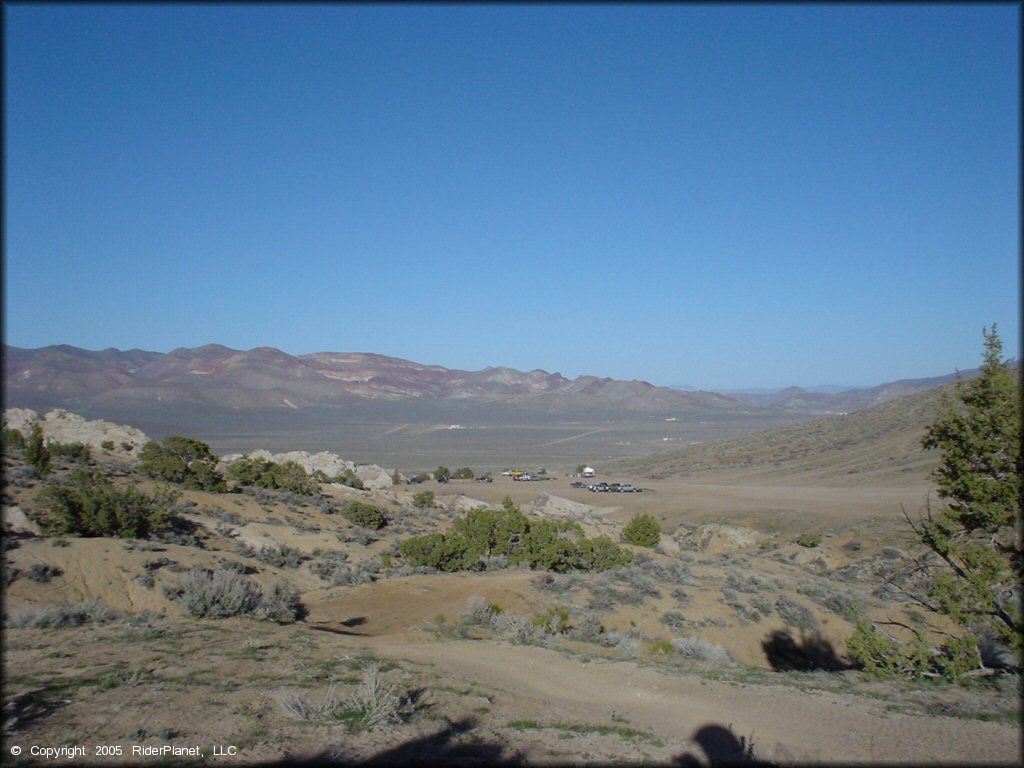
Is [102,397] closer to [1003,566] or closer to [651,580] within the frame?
[651,580]

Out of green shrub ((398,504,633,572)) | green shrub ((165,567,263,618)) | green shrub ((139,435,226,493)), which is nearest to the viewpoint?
green shrub ((165,567,263,618))

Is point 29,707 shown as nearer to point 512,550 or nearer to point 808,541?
point 512,550

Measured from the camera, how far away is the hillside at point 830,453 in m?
47.6

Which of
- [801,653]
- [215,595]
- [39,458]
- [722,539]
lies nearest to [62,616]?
[215,595]

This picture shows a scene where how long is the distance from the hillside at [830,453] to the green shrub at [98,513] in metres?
44.6

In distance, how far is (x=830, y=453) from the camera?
2258 inches

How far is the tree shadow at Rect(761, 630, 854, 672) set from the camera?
46.7 feet

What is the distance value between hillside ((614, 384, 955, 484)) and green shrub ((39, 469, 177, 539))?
4462 centimetres

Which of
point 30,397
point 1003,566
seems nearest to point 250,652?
point 1003,566

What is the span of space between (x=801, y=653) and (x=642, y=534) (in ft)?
35.1

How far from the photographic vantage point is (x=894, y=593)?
18438 mm

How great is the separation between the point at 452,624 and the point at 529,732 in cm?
626

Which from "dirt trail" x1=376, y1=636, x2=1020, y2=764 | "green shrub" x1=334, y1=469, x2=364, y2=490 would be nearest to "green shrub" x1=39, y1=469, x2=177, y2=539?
"dirt trail" x1=376, y1=636, x2=1020, y2=764

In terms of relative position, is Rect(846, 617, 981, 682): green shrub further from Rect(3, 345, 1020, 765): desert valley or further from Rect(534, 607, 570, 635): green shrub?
Rect(534, 607, 570, 635): green shrub
